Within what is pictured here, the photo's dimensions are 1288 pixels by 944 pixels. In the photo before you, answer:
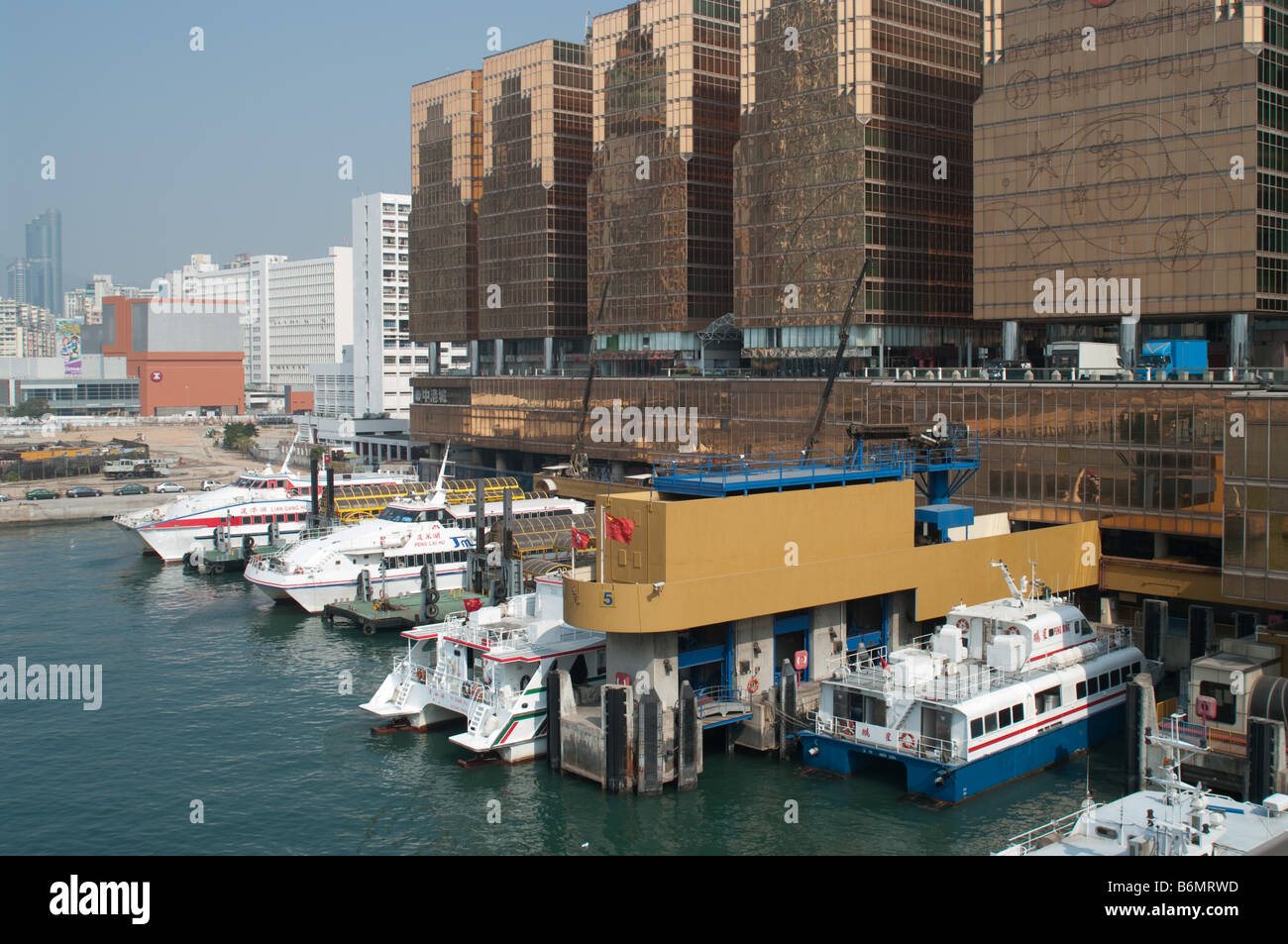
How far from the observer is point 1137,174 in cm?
6241

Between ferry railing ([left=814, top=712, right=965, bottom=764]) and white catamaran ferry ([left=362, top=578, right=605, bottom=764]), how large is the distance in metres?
8.64

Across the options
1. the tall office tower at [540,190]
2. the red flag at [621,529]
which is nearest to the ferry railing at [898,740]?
the red flag at [621,529]

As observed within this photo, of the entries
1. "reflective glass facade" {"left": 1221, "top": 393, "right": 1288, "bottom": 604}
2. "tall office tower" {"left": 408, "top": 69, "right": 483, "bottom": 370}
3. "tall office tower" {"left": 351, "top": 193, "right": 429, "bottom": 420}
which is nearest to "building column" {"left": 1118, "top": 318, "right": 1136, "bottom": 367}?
"reflective glass facade" {"left": 1221, "top": 393, "right": 1288, "bottom": 604}

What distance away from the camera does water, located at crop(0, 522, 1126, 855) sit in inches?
1342

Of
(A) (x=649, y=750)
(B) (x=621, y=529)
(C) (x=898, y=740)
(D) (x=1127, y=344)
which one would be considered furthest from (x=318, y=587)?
(D) (x=1127, y=344)

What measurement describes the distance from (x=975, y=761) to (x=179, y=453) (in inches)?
5625

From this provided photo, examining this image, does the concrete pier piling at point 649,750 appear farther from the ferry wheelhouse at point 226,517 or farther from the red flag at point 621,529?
the ferry wheelhouse at point 226,517

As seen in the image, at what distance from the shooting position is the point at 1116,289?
6372 centimetres

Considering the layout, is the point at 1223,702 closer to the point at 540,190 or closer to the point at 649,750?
the point at 649,750
